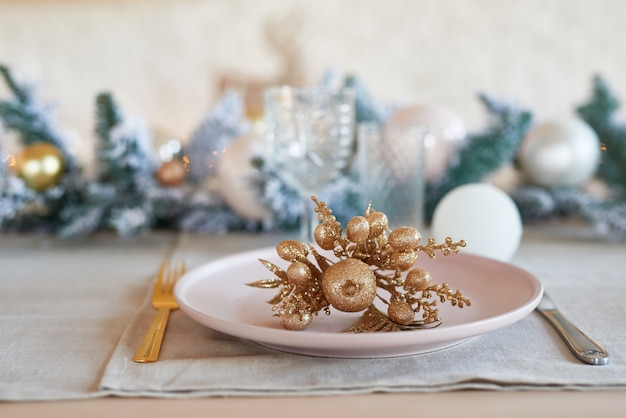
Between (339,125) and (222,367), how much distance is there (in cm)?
47

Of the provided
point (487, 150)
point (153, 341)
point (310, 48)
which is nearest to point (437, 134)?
point (487, 150)

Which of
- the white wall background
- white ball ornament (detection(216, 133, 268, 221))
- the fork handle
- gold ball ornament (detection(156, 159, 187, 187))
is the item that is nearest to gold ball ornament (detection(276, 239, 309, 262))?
the fork handle

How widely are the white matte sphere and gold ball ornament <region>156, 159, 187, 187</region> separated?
436mm

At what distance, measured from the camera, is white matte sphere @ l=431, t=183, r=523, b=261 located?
0.78 metres

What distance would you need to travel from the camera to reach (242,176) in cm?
96

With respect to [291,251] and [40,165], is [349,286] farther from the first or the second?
[40,165]

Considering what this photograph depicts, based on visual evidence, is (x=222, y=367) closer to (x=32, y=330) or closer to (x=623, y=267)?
(x=32, y=330)

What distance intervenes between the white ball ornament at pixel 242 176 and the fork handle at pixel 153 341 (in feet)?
1.27

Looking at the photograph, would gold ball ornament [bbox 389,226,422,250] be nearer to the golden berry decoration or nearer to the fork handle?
the golden berry decoration

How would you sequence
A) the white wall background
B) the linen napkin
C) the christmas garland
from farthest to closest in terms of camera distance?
1. the white wall background
2. the christmas garland
3. the linen napkin

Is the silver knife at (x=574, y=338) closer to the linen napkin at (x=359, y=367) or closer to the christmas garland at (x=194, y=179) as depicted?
the linen napkin at (x=359, y=367)

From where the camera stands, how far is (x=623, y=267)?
2.56 feet

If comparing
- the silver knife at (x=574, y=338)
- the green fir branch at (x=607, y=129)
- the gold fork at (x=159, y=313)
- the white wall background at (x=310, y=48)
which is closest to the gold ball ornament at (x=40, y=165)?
the gold fork at (x=159, y=313)

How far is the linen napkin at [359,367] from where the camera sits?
0.43 meters
